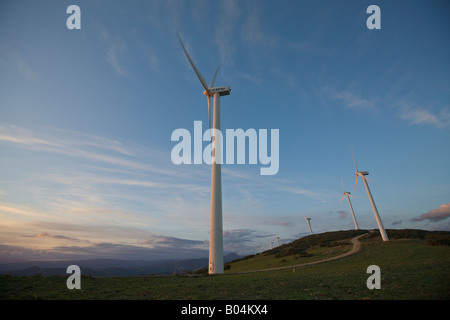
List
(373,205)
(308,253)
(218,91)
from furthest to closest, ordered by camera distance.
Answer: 1. (373,205)
2. (308,253)
3. (218,91)

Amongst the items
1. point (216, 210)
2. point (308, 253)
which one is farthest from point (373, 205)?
point (216, 210)

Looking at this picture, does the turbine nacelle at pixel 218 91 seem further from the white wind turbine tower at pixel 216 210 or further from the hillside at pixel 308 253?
the hillside at pixel 308 253

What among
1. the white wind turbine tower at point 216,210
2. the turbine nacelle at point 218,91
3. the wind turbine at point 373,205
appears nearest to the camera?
the white wind turbine tower at point 216,210

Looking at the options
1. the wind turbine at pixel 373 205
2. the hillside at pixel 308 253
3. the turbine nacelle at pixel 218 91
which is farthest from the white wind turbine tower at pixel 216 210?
the wind turbine at pixel 373 205

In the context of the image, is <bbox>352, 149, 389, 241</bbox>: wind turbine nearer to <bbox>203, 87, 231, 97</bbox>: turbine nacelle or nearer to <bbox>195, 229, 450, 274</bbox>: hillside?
<bbox>195, 229, 450, 274</bbox>: hillside

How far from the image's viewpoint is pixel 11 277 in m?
20.2

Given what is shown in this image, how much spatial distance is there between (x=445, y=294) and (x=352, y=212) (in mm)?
101864

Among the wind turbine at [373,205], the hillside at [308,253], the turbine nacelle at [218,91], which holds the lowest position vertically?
the hillside at [308,253]

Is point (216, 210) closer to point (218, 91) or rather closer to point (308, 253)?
point (218, 91)

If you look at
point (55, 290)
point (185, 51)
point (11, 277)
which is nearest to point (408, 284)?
point (55, 290)

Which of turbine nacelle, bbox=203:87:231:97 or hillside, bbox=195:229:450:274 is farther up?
turbine nacelle, bbox=203:87:231:97

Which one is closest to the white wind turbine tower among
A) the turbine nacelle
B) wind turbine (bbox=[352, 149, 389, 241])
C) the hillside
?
the turbine nacelle
